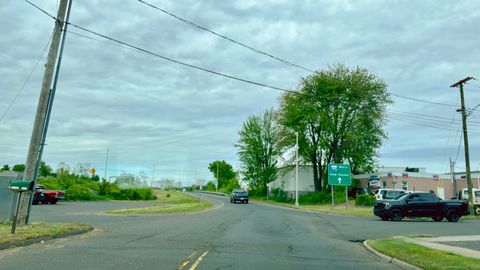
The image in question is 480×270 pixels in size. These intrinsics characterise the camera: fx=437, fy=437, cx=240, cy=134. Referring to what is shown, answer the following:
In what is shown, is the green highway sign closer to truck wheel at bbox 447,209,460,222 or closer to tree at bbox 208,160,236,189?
truck wheel at bbox 447,209,460,222

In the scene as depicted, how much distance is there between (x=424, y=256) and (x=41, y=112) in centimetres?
1403

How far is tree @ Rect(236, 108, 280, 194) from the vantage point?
83.0 meters

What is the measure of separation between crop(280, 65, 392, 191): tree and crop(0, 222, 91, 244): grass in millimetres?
44088

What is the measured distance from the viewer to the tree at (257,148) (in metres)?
83.0

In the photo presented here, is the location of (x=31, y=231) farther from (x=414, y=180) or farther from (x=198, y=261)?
(x=414, y=180)

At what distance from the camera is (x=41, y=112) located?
16.7 m

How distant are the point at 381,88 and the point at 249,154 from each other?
32.3m

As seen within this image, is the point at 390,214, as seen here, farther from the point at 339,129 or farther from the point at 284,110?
the point at 284,110

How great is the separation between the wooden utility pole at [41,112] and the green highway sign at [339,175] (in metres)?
30.7

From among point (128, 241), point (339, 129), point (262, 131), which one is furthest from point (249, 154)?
point (128, 241)

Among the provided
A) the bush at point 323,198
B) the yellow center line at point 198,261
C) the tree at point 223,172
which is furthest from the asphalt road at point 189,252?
the tree at point 223,172

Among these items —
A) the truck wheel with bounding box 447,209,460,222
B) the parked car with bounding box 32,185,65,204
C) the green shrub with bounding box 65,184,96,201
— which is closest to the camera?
the truck wheel with bounding box 447,209,460,222

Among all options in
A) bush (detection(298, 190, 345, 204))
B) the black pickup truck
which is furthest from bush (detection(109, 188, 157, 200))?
the black pickup truck

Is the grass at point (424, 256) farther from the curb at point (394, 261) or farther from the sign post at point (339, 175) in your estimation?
the sign post at point (339, 175)
